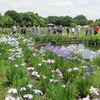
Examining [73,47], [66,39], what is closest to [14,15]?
[66,39]

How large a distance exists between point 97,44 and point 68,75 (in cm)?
1508

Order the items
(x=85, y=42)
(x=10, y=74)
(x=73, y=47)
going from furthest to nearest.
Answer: (x=85, y=42) < (x=73, y=47) < (x=10, y=74)

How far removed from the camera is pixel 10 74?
5.76 m

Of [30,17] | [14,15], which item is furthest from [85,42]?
[30,17]

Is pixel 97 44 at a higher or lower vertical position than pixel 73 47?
lower

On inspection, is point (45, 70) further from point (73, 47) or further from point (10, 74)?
point (73, 47)

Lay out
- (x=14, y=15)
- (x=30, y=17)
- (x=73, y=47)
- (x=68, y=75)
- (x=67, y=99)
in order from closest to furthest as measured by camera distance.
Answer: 1. (x=67, y=99)
2. (x=68, y=75)
3. (x=73, y=47)
4. (x=14, y=15)
5. (x=30, y=17)

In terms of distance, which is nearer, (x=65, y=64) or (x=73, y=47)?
(x=65, y=64)

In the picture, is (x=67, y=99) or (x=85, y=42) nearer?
(x=67, y=99)

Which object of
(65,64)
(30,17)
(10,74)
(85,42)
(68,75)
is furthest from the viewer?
(30,17)

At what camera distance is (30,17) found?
294 ft

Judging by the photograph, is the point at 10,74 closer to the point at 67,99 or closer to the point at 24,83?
the point at 24,83

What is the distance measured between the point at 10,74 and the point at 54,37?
15951 mm

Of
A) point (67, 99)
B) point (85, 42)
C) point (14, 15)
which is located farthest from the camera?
point (14, 15)
